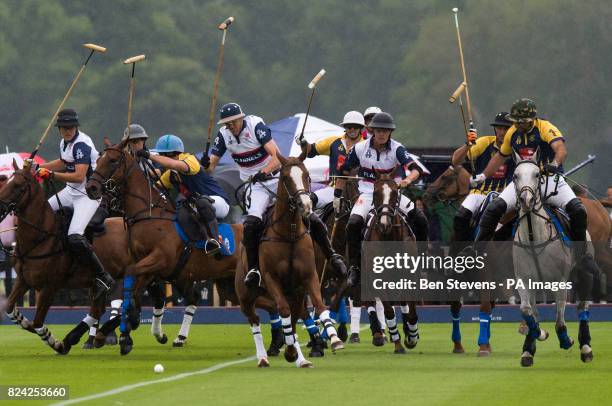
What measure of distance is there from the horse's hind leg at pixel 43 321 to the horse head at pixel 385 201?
366 cm

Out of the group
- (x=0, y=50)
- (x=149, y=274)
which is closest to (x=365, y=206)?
(x=149, y=274)

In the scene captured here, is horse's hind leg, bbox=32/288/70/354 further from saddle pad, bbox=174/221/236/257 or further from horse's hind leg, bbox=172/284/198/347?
horse's hind leg, bbox=172/284/198/347

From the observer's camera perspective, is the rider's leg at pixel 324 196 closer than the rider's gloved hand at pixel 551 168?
No

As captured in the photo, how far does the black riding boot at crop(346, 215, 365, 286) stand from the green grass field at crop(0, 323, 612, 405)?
87 centimetres

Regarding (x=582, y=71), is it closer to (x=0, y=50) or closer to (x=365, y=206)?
(x=0, y=50)

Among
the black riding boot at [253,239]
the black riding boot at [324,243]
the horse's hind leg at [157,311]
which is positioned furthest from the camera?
the horse's hind leg at [157,311]

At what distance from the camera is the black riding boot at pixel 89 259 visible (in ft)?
59.5

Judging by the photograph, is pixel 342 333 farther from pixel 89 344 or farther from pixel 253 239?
pixel 253 239

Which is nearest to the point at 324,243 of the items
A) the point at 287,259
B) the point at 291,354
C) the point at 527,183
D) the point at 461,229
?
the point at 287,259

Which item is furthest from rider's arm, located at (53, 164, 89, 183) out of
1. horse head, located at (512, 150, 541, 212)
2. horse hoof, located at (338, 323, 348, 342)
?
horse head, located at (512, 150, 541, 212)

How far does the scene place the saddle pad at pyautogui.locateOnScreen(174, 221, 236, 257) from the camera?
18594mm

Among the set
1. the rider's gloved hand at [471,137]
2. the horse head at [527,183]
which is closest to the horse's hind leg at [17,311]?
the rider's gloved hand at [471,137]

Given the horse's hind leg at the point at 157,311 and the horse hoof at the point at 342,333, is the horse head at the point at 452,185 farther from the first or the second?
the horse's hind leg at the point at 157,311

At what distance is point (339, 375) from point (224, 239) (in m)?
4.81
